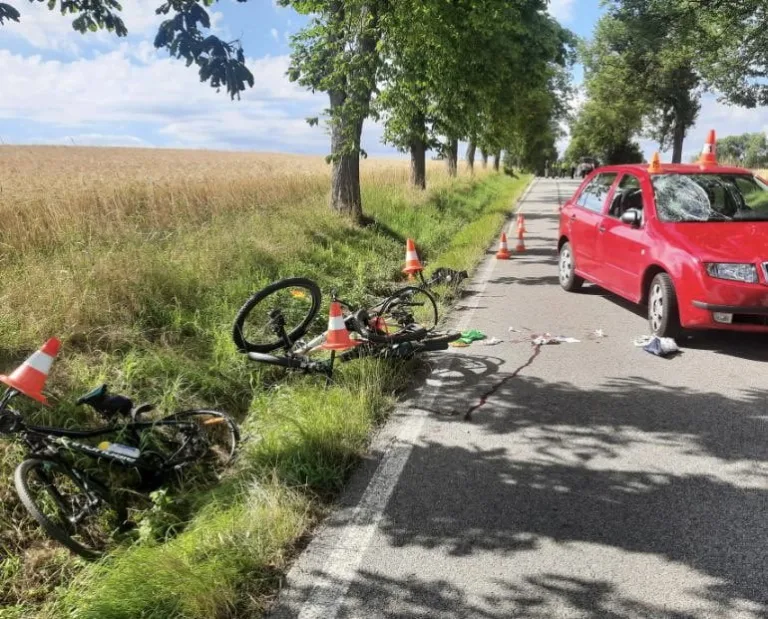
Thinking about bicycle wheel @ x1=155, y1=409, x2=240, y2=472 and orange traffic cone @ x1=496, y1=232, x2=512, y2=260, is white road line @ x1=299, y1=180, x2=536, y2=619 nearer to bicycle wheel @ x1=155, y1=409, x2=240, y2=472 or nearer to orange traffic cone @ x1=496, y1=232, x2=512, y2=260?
bicycle wheel @ x1=155, y1=409, x2=240, y2=472

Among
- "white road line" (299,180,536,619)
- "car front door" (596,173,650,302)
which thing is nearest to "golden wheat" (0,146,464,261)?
"white road line" (299,180,536,619)

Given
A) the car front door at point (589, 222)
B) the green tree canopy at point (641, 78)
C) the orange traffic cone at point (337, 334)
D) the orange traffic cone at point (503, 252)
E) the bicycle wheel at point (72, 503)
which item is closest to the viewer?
the bicycle wheel at point (72, 503)

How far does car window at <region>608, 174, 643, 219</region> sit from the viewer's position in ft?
24.7

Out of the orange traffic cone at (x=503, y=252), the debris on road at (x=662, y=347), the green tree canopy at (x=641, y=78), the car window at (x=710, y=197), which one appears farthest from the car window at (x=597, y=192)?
the green tree canopy at (x=641, y=78)

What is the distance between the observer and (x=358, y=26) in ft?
35.2

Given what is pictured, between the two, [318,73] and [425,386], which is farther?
[318,73]

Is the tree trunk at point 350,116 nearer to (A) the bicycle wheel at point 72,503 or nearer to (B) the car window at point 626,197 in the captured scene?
A: (B) the car window at point 626,197

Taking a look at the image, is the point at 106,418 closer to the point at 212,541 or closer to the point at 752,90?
the point at 212,541

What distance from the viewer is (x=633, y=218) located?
22.7ft

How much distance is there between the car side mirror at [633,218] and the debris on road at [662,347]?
138cm

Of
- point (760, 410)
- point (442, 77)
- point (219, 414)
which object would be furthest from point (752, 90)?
point (219, 414)

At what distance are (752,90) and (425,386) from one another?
108 ft

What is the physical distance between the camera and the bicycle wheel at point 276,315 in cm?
559

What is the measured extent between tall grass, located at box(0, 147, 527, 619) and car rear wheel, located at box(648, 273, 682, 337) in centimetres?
258
